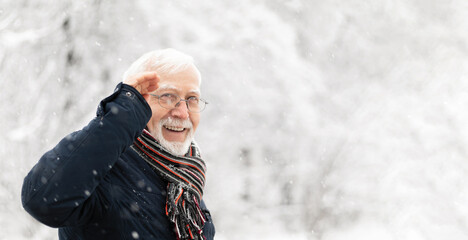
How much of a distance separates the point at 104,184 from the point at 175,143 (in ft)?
1.71

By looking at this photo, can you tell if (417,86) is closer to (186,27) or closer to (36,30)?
(186,27)

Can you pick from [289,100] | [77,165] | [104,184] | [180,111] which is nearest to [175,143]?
[180,111]

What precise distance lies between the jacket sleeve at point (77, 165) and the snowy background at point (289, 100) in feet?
14.0

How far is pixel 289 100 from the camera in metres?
6.11

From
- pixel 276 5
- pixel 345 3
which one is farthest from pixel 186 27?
pixel 345 3

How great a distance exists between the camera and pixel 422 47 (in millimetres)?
6336

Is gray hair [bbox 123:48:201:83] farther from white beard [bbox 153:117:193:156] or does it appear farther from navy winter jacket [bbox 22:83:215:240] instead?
navy winter jacket [bbox 22:83:215:240]

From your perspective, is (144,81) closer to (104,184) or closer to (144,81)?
(144,81)

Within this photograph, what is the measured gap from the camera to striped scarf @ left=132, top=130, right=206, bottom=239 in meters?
1.74

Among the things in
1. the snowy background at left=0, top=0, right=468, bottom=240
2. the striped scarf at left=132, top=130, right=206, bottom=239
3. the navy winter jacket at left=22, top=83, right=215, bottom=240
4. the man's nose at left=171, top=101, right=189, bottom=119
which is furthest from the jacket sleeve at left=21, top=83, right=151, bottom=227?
the snowy background at left=0, top=0, right=468, bottom=240

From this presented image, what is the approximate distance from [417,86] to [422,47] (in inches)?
22.1

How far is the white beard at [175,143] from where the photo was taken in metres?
2.01

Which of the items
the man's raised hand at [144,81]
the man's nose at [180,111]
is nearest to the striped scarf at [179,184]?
the man's nose at [180,111]

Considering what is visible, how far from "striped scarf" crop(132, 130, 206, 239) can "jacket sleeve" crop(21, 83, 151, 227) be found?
0.39 meters
